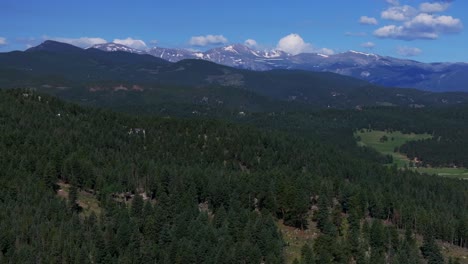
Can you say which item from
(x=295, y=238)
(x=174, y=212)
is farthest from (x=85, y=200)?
(x=295, y=238)

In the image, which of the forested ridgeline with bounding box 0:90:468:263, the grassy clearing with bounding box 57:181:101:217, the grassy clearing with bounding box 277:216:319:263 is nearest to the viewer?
the forested ridgeline with bounding box 0:90:468:263

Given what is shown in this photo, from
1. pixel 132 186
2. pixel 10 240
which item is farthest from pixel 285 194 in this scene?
pixel 10 240

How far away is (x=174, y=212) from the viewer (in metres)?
124

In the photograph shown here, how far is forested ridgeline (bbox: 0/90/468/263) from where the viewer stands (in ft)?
334

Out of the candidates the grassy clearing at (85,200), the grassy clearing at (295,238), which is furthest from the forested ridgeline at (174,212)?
the grassy clearing at (295,238)

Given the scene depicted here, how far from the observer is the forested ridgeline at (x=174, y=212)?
102m

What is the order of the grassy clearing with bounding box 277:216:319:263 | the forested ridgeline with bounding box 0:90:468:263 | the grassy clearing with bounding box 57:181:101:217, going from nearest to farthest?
the forested ridgeline with bounding box 0:90:468:263 → the grassy clearing with bounding box 277:216:319:263 → the grassy clearing with bounding box 57:181:101:217

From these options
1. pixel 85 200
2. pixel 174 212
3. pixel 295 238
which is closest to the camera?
pixel 295 238

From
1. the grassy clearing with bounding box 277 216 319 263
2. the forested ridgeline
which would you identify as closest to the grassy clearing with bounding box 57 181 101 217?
the forested ridgeline

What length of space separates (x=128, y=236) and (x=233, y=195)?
1499 inches

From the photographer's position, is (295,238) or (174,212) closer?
(295,238)

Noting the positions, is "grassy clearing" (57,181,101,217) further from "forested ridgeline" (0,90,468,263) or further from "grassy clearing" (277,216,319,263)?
"grassy clearing" (277,216,319,263)

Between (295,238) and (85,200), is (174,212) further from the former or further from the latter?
(295,238)

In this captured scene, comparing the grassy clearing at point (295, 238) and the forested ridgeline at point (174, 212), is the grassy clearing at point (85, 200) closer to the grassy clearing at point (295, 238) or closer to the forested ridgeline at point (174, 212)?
the forested ridgeline at point (174, 212)
